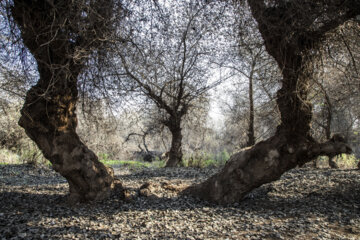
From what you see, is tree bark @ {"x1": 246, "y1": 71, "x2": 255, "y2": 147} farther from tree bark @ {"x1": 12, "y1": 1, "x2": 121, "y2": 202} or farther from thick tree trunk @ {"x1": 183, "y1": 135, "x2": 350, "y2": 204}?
tree bark @ {"x1": 12, "y1": 1, "x2": 121, "y2": 202}

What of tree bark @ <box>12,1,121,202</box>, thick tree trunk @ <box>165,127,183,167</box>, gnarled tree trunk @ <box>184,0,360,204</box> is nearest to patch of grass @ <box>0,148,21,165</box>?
thick tree trunk @ <box>165,127,183,167</box>

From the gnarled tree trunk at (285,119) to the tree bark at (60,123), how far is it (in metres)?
1.82

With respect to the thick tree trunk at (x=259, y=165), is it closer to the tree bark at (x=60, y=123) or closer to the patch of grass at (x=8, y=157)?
the tree bark at (x=60, y=123)

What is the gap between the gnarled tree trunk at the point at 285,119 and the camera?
331 centimetres

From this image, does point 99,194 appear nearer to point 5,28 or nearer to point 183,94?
point 5,28

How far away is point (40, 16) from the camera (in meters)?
3.11

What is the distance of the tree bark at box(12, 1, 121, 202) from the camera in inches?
131

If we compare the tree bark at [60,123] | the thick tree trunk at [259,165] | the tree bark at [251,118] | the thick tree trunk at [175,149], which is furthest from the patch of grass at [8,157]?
the thick tree trunk at [259,165]

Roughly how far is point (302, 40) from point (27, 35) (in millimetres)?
3411

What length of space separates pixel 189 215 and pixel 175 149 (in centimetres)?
551

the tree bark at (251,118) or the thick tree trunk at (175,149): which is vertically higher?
the tree bark at (251,118)

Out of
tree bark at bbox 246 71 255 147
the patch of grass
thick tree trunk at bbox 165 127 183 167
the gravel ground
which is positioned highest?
tree bark at bbox 246 71 255 147

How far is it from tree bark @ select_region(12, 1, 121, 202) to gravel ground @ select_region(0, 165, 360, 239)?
12.4 inches

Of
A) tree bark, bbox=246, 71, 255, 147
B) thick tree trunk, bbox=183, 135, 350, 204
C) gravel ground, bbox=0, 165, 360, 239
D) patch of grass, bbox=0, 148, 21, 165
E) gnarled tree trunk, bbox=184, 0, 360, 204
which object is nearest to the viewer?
gravel ground, bbox=0, 165, 360, 239
